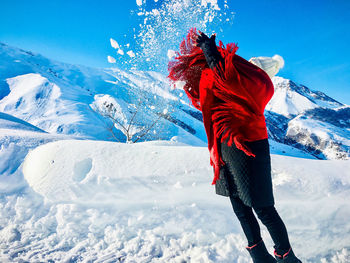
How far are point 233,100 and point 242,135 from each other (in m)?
0.17

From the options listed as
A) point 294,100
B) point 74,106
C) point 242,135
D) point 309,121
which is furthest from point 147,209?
point 294,100

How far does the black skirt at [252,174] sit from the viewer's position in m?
0.91

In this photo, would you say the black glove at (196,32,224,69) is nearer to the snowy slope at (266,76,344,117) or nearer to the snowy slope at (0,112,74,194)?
the snowy slope at (0,112,74,194)

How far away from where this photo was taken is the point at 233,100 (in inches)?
35.5

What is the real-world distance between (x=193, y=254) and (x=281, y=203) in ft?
2.54

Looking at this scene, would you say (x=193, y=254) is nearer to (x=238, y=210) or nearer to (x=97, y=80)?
(x=238, y=210)

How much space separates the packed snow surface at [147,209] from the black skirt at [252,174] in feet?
1.92

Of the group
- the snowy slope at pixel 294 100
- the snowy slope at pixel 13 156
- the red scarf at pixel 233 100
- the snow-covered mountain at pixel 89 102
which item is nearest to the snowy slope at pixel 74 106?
the snow-covered mountain at pixel 89 102

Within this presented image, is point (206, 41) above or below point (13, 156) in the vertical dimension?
above

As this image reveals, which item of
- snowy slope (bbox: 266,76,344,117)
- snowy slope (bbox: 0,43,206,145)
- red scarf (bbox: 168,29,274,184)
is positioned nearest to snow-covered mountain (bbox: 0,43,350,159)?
snowy slope (bbox: 0,43,206,145)

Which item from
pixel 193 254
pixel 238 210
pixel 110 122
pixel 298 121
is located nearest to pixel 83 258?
pixel 193 254

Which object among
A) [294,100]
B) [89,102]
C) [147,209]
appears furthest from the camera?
[294,100]

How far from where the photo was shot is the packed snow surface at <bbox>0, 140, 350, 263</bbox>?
1320 millimetres

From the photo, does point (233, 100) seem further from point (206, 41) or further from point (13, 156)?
point (13, 156)
